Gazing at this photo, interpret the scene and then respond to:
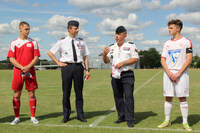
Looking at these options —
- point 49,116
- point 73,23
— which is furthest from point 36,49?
point 49,116

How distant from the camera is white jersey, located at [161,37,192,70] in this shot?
486 centimetres

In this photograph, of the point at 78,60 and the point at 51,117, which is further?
the point at 51,117

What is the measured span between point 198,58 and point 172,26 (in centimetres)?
13662

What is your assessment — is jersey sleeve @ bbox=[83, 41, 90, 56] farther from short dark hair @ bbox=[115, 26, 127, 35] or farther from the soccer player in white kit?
the soccer player in white kit

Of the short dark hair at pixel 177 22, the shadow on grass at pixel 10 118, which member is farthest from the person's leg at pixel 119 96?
the shadow on grass at pixel 10 118

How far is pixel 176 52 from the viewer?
16.1ft

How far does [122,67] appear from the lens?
532 centimetres

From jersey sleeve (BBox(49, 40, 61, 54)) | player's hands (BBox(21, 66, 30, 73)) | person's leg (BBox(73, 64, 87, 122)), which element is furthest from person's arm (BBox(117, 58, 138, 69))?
player's hands (BBox(21, 66, 30, 73))

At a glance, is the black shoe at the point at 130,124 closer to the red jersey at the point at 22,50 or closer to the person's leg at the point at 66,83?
the person's leg at the point at 66,83

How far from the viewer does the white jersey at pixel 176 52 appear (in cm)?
486

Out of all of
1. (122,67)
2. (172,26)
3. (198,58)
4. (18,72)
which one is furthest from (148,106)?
(198,58)

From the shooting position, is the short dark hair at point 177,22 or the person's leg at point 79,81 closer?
the short dark hair at point 177,22

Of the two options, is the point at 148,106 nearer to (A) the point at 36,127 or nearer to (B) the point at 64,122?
(B) the point at 64,122

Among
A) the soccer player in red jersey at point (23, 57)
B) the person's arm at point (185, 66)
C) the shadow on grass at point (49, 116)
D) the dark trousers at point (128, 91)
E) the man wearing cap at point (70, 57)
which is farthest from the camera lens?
the shadow on grass at point (49, 116)
